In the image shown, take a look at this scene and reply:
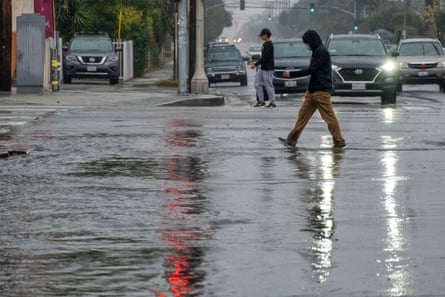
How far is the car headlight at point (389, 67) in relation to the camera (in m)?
32.1

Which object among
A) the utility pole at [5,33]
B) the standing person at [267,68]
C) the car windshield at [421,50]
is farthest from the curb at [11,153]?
the car windshield at [421,50]

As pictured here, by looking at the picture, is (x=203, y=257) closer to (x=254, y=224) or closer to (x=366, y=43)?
(x=254, y=224)

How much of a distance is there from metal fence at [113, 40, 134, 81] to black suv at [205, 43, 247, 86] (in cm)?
299

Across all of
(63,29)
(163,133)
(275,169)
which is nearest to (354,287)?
(275,169)

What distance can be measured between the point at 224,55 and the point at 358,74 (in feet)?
61.6

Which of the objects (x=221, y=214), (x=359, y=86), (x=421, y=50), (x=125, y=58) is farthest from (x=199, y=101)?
(x=221, y=214)

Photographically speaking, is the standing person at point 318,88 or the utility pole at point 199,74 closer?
the standing person at point 318,88

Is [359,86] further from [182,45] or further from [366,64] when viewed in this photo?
[182,45]

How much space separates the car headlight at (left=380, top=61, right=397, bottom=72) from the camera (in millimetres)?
32062

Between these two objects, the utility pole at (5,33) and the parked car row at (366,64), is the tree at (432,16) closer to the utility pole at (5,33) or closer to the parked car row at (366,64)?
the parked car row at (366,64)

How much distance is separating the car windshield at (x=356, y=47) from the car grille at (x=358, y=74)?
112 centimetres

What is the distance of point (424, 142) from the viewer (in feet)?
63.7

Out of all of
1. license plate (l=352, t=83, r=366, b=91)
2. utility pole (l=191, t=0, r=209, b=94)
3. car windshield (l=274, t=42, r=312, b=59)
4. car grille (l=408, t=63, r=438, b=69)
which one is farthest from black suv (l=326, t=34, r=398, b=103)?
car grille (l=408, t=63, r=438, b=69)

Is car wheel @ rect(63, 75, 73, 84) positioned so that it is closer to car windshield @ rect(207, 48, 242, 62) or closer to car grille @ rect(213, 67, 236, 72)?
car grille @ rect(213, 67, 236, 72)
